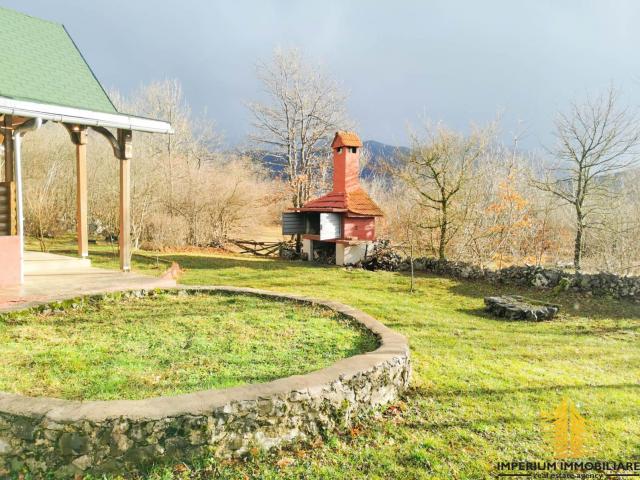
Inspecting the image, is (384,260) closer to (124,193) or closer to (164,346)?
(124,193)

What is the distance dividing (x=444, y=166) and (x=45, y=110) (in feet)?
38.0

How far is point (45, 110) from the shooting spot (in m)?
7.49

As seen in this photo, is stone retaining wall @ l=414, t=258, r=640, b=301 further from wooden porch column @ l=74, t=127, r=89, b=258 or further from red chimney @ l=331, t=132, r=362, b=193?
wooden porch column @ l=74, t=127, r=89, b=258

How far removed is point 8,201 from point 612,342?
410 inches

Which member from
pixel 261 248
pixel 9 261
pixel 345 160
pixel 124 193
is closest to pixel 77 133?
pixel 124 193

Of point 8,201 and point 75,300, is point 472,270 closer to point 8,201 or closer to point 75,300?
point 75,300

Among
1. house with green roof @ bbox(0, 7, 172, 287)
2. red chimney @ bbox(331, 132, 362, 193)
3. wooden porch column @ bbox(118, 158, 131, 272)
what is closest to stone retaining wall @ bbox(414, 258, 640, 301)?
red chimney @ bbox(331, 132, 362, 193)

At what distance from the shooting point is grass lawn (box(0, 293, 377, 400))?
3.96 m

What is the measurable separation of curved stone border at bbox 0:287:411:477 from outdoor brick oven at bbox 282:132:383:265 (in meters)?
11.7

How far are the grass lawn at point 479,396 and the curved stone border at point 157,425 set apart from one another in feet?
0.46

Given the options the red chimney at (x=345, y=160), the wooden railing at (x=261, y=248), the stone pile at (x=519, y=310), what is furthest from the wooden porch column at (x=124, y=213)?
the wooden railing at (x=261, y=248)

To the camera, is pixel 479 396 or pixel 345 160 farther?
pixel 345 160

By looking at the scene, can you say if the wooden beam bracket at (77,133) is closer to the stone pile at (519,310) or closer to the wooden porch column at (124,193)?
the wooden porch column at (124,193)

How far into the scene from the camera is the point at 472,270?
13.4 meters
